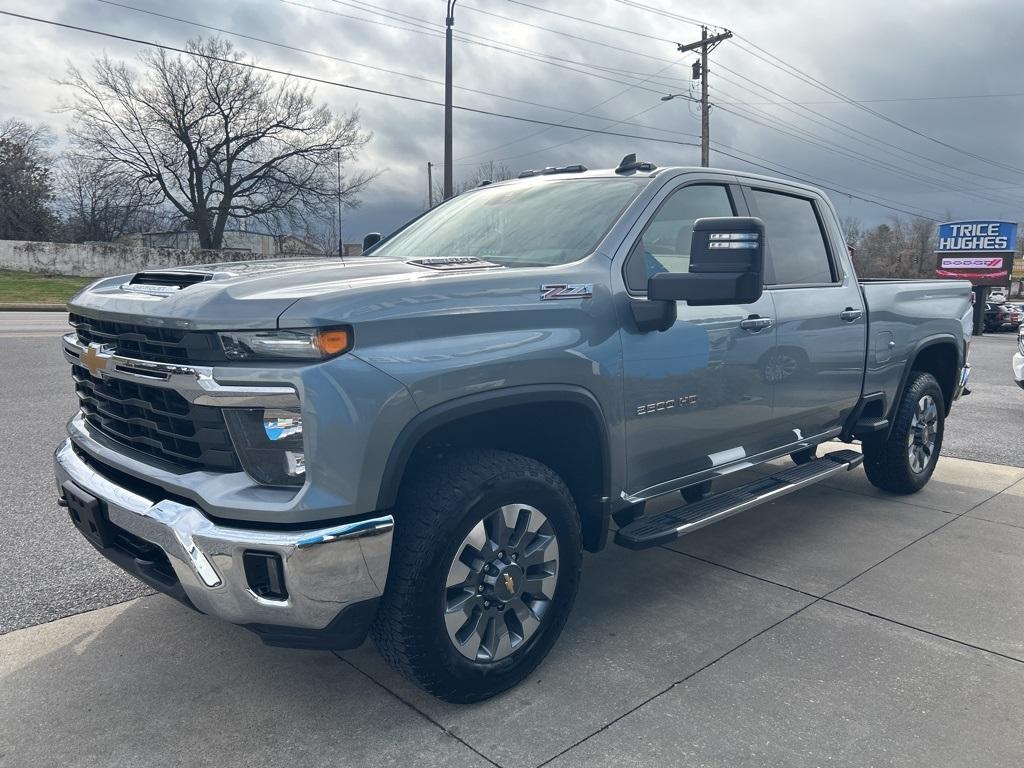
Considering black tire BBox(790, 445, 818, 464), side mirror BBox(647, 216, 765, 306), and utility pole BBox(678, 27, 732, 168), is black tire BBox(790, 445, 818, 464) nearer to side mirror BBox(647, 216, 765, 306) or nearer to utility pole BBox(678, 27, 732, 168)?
side mirror BBox(647, 216, 765, 306)

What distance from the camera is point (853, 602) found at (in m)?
3.79

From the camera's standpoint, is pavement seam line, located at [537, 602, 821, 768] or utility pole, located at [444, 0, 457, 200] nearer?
pavement seam line, located at [537, 602, 821, 768]

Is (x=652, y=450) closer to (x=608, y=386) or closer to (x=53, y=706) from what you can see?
(x=608, y=386)

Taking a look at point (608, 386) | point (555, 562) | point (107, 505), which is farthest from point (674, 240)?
point (107, 505)

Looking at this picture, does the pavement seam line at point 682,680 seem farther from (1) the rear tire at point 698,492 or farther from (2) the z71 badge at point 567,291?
(2) the z71 badge at point 567,291

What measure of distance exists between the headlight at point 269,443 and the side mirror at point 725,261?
1.51 metres

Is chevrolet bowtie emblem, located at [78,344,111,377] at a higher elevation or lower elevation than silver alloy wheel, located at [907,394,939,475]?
higher

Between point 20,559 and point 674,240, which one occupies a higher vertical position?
point 674,240

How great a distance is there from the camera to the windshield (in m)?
3.41

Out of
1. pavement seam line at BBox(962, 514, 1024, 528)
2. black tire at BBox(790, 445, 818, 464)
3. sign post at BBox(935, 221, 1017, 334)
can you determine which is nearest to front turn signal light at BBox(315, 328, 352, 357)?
black tire at BBox(790, 445, 818, 464)

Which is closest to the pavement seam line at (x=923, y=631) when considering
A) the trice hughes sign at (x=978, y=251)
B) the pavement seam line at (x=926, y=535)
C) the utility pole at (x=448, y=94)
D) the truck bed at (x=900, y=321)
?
the pavement seam line at (x=926, y=535)

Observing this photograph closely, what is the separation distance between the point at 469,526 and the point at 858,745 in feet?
4.78

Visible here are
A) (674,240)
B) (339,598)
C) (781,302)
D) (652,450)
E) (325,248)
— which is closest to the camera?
(339,598)

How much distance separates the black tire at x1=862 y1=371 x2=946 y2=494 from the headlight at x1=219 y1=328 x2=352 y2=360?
4.20 meters
